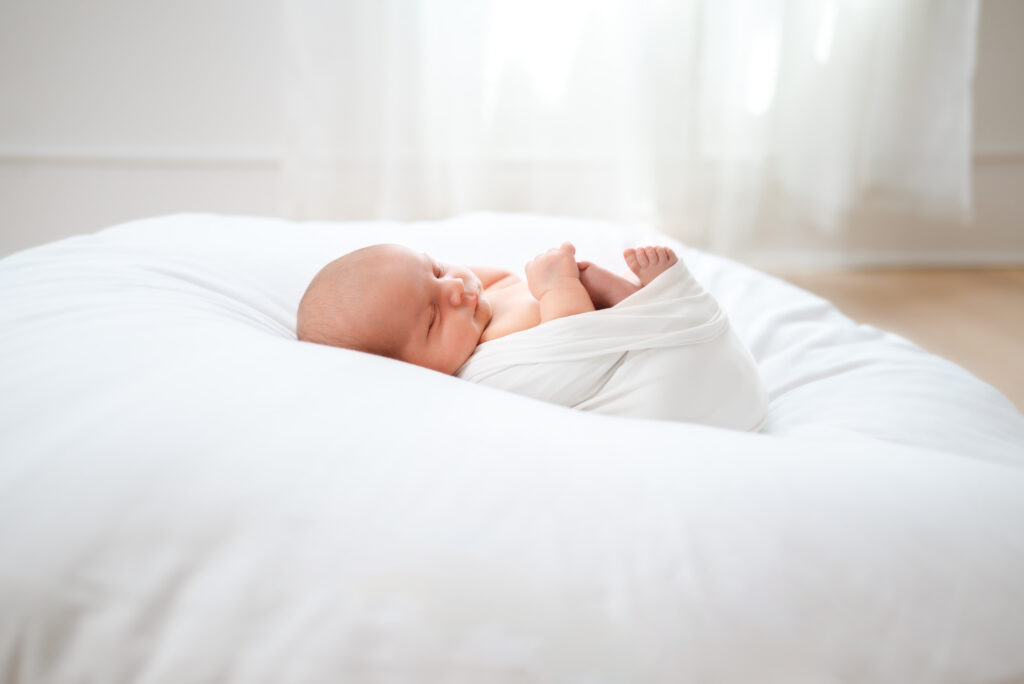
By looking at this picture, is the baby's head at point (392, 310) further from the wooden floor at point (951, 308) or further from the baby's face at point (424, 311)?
the wooden floor at point (951, 308)

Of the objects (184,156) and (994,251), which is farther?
(994,251)

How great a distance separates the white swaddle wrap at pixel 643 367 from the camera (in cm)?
93

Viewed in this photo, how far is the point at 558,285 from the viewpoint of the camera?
3.44ft

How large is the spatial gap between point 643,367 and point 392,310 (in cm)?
32

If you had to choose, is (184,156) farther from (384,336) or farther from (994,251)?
(994,251)

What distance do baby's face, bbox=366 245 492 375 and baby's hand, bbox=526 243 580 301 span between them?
0.09 m

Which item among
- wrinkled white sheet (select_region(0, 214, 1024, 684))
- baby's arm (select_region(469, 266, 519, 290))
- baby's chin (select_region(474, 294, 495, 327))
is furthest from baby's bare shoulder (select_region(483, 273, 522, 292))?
A: wrinkled white sheet (select_region(0, 214, 1024, 684))

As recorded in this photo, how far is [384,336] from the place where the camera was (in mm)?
1030

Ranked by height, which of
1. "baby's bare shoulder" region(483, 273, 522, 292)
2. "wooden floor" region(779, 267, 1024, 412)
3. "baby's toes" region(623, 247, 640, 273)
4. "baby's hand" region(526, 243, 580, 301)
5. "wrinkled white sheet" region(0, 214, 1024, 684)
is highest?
"baby's toes" region(623, 247, 640, 273)

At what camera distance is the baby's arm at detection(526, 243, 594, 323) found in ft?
3.38

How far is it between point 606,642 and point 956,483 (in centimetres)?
37

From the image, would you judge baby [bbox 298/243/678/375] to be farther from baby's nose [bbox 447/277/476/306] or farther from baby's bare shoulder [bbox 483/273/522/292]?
baby's bare shoulder [bbox 483/273/522/292]

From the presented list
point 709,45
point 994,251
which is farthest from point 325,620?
point 994,251

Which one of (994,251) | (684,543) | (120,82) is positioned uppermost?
(120,82)
